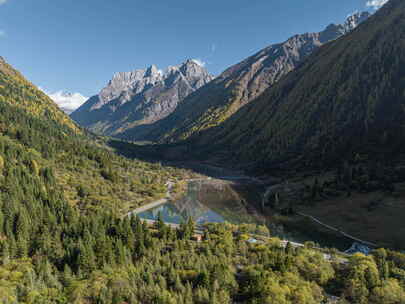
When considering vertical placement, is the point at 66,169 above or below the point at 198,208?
above

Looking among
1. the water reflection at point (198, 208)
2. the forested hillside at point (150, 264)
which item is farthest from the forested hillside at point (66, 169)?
the forested hillside at point (150, 264)

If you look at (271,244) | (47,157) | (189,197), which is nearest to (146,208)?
(189,197)

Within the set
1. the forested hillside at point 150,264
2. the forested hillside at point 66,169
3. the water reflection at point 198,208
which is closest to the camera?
the forested hillside at point 150,264

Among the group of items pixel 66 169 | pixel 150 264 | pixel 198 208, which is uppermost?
pixel 66 169

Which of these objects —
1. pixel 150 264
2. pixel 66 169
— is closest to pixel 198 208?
pixel 66 169

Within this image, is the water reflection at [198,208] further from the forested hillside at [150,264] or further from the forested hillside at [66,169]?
the forested hillside at [150,264]

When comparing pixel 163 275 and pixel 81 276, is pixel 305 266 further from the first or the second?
pixel 81 276

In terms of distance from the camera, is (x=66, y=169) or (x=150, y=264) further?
(x=66, y=169)

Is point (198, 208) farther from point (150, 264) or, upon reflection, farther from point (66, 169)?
point (150, 264)

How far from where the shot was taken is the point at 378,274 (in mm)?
54406

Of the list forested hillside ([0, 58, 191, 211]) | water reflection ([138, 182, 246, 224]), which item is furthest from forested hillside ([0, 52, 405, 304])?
water reflection ([138, 182, 246, 224])

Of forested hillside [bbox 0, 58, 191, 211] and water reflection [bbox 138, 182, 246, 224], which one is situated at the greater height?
forested hillside [bbox 0, 58, 191, 211]

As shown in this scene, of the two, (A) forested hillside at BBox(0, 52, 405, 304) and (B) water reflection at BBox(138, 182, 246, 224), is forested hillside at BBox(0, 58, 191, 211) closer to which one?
(B) water reflection at BBox(138, 182, 246, 224)

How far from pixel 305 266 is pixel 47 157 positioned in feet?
410
